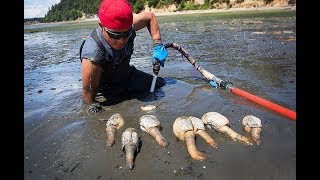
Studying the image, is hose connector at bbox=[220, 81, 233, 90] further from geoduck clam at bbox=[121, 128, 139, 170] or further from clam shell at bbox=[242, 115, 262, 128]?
geoduck clam at bbox=[121, 128, 139, 170]

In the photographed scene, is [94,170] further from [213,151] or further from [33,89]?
[33,89]

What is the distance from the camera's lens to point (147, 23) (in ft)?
18.5

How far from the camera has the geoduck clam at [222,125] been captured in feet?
11.4

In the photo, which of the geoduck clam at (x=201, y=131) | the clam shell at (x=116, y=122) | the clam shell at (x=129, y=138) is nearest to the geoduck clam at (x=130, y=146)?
the clam shell at (x=129, y=138)

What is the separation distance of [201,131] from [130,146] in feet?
2.82

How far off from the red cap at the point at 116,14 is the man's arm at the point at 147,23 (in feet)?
4.33

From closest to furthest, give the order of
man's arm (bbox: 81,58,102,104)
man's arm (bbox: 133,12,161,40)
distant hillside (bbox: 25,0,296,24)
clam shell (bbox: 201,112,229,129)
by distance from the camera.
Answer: clam shell (bbox: 201,112,229,129), man's arm (bbox: 81,58,102,104), man's arm (bbox: 133,12,161,40), distant hillside (bbox: 25,0,296,24)

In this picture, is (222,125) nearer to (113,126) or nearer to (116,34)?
(113,126)

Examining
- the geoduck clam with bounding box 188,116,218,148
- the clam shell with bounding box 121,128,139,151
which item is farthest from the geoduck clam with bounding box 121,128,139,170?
the geoduck clam with bounding box 188,116,218,148

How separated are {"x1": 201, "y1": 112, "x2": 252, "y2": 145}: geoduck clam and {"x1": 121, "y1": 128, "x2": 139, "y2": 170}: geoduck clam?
3.04ft

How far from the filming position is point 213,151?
11.0 feet

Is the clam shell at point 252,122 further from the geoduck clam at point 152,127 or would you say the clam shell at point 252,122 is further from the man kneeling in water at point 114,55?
the man kneeling in water at point 114,55

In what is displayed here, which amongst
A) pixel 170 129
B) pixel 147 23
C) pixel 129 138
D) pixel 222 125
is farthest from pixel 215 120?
pixel 147 23

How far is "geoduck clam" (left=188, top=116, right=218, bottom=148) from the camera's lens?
11.4ft
